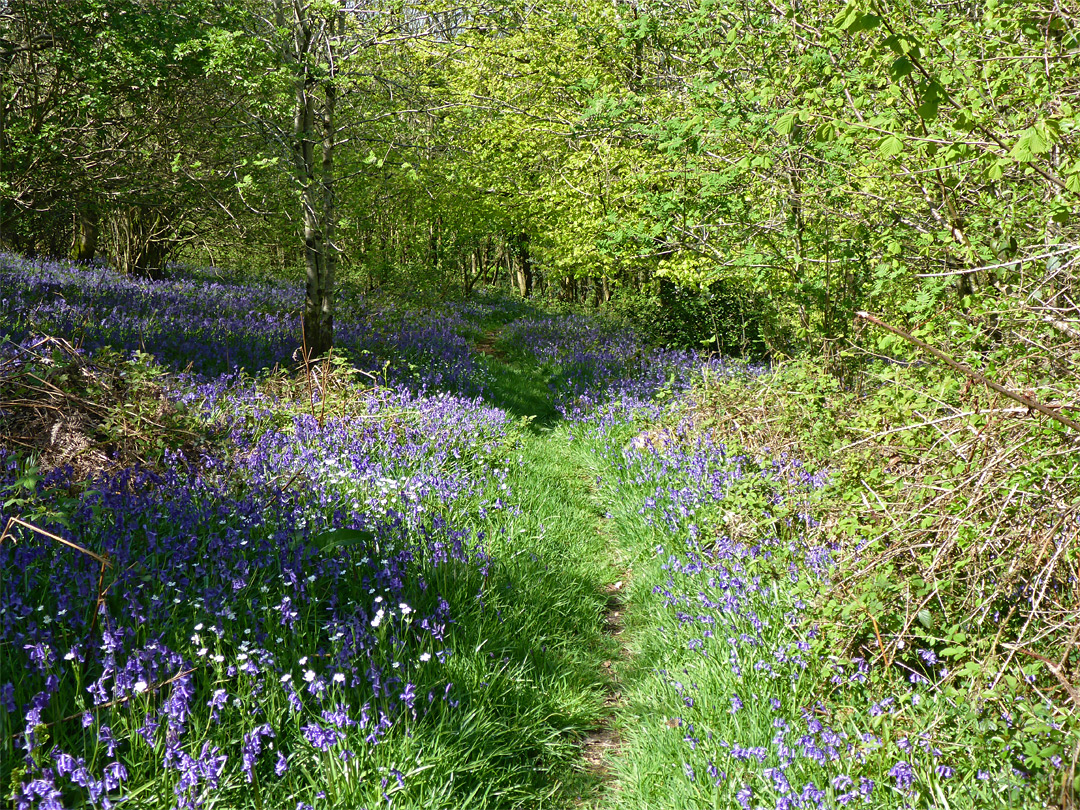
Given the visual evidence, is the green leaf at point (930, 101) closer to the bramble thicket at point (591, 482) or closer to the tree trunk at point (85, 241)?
the bramble thicket at point (591, 482)

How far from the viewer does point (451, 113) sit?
9281 mm

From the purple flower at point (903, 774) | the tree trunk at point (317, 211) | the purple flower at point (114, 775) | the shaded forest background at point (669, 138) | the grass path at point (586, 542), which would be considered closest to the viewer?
the purple flower at point (114, 775)

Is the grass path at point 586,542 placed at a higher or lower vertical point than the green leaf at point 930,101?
lower

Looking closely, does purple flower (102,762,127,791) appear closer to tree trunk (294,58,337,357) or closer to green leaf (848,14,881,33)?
green leaf (848,14,881,33)

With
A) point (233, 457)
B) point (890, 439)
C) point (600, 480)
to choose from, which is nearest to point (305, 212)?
point (233, 457)

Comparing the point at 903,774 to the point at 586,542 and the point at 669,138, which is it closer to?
the point at 586,542

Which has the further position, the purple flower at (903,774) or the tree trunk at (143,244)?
the tree trunk at (143,244)

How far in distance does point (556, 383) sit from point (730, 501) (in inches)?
273

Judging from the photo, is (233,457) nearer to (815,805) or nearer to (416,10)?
(815,805)

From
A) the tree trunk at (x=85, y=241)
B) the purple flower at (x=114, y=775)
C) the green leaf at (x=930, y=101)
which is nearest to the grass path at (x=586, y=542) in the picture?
the purple flower at (x=114, y=775)

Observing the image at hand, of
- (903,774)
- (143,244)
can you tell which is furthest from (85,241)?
(903,774)

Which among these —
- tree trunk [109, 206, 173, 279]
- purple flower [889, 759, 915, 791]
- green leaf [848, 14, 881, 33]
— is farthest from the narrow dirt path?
tree trunk [109, 206, 173, 279]

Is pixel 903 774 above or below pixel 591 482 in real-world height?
above

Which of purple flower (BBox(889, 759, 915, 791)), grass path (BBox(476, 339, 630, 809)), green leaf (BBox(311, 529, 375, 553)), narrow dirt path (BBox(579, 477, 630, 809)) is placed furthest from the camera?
green leaf (BBox(311, 529, 375, 553))
